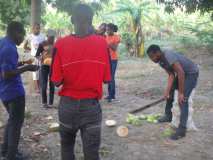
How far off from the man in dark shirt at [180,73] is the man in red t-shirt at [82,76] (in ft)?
8.05

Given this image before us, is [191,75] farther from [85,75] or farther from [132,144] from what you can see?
[85,75]

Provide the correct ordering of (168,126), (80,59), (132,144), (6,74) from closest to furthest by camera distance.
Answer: (80,59) → (6,74) → (132,144) → (168,126)

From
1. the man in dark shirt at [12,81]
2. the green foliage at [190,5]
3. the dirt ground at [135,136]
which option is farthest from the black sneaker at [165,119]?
the green foliage at [190,5]

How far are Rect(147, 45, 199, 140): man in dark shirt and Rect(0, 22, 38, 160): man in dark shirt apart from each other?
201 cm

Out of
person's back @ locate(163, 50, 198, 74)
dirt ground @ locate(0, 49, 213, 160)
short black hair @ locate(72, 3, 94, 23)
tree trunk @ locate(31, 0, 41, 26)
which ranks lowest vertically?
dirt ground @ locate(0, 49, 213, 160)

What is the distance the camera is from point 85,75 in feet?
14.0

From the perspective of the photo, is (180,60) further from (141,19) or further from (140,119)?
(141,19)

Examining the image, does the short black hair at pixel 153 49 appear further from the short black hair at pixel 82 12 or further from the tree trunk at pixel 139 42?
the tree trunk at pixel 139 42

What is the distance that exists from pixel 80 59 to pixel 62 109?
0.57m

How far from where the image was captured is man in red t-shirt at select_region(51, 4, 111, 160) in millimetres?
4242

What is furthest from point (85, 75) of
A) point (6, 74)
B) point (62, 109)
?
point (6, 74)

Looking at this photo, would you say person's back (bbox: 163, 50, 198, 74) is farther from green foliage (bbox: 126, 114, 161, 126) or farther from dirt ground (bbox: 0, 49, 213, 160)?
green foliage (bbox: 126, 114, 161, 126)

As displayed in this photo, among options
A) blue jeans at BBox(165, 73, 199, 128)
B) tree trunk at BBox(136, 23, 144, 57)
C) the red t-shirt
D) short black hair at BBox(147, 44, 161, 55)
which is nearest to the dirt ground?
blue jeans at BBox(165, 73, 199, 128)

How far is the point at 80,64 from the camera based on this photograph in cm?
424
